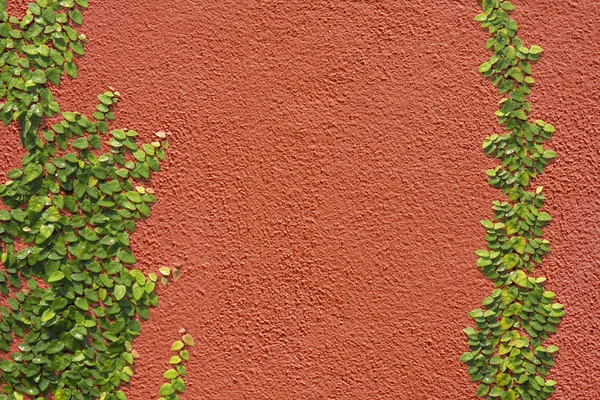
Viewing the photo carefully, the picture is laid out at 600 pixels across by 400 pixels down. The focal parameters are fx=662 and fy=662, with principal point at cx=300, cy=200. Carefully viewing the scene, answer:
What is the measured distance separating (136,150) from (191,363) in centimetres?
100

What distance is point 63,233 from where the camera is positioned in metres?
3.00

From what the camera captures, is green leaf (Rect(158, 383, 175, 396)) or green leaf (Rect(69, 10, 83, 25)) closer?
green leaf (Rect(158, 383, 175, 396))

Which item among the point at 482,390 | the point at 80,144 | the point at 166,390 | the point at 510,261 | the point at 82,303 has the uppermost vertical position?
the point at 510,261

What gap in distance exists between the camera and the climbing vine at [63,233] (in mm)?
2965

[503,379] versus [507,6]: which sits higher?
[507,6]

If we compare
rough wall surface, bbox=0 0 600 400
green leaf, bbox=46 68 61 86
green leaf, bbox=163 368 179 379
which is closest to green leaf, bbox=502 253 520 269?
rough wall surface, bbox=0 0 600 400

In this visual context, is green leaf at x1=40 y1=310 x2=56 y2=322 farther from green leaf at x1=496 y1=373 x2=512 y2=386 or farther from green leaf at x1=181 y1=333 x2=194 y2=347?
green leaf at x1=496 y1=373 x2=512 y2=386

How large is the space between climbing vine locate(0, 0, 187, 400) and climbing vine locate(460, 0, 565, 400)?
5.00ft

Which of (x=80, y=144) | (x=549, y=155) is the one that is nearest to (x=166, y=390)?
(x=80, y=144)

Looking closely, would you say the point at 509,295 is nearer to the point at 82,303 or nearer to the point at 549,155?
the point at 549,155

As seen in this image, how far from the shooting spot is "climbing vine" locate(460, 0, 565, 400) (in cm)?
297

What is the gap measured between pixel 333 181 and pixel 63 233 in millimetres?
1249

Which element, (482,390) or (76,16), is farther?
(76,16)

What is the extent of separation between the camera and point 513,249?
3.00m
